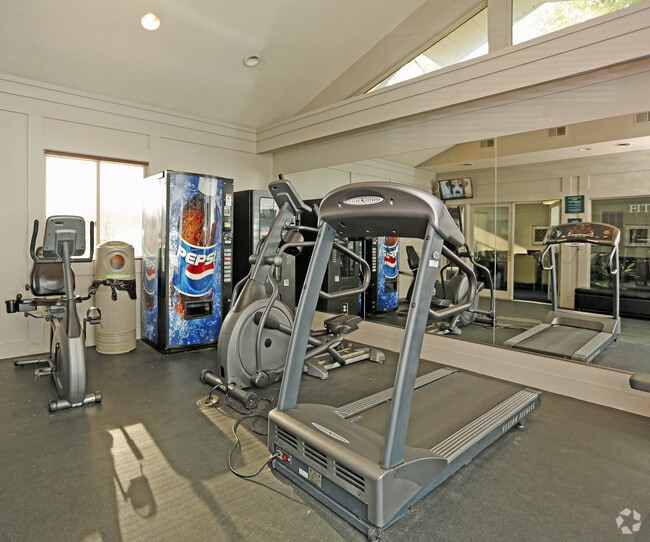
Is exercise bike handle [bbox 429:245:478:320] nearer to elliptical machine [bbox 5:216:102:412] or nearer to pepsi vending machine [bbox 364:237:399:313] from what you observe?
elliptical machine [bbox 5:216:102:412]

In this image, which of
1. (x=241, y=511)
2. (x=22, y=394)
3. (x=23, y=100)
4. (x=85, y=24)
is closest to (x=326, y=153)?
(x=85, y=24)

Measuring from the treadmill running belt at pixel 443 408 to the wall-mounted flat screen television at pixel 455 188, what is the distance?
81.3 inches

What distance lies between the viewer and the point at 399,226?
2.03 m

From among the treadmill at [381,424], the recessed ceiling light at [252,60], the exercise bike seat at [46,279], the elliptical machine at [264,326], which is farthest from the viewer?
the recessed ceiling light at [252,60]

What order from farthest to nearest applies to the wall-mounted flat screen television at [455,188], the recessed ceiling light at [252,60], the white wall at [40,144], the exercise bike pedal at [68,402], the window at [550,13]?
1. the recessed ceiling light at [252,60]
2. the wall-mounted flat screen television at [455,188]
3. the white wall at [40,144]
4. the window at [550,13]
5. the exercise bike pedal at [68,402]

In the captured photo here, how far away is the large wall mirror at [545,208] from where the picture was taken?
3531 mm

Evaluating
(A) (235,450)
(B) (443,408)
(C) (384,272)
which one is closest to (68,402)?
(A) (235,450)

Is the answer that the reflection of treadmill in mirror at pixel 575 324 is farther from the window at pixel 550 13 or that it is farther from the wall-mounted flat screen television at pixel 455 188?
the window at pixel 550 13

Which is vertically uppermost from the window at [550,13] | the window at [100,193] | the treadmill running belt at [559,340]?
the window at [550,13]

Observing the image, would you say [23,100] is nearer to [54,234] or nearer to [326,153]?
[54,234]

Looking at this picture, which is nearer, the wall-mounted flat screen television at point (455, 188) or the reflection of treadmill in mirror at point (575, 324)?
the reflection of treadmill in mirror at point (575, 324)

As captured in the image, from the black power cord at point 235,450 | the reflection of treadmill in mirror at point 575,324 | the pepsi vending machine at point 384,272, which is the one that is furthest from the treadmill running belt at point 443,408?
the pepsi vending machine at point 384,272

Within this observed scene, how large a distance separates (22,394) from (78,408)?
67 centimetres

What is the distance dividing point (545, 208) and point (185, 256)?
12.6ft
